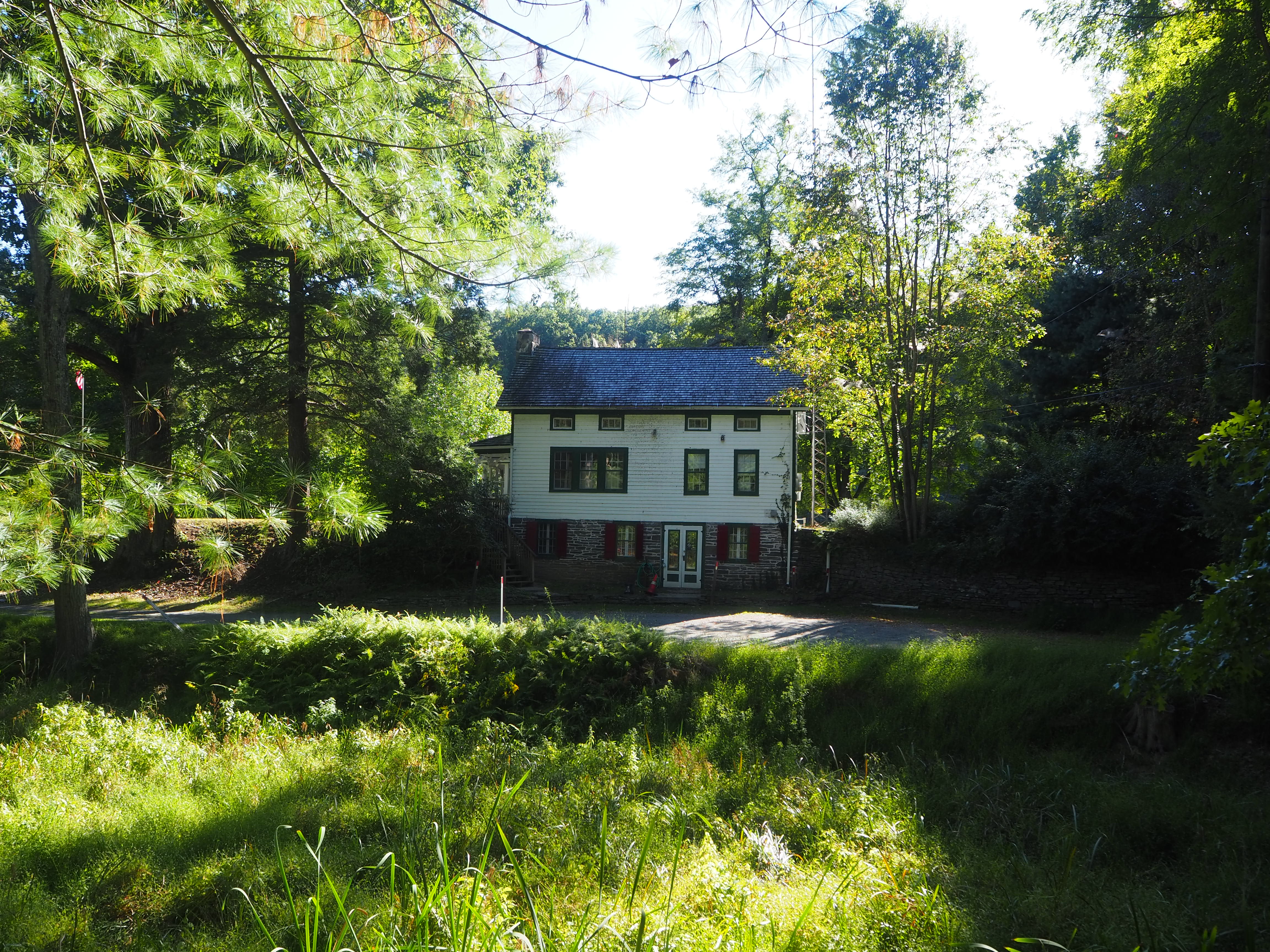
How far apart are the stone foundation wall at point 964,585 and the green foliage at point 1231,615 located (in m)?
13.8

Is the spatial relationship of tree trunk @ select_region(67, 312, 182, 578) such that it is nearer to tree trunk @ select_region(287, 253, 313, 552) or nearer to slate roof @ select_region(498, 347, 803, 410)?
tree trunk @ select_region(287, 253, 313, 552)

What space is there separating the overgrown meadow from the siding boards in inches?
430

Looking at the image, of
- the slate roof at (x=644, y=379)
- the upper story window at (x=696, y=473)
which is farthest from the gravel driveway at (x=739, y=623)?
the slate roof at (x=644, y=379)

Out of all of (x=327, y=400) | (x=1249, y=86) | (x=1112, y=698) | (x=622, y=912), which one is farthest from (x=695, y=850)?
(x=327, y=400)

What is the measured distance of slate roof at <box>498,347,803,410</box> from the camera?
24.0 metres

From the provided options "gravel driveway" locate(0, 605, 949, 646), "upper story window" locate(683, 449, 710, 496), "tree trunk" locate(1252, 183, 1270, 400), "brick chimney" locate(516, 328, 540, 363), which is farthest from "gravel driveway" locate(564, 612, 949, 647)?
"brick chimney" locate(516, 328, 540, 363)

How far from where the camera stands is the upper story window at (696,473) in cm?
2400

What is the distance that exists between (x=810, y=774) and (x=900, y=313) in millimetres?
14843

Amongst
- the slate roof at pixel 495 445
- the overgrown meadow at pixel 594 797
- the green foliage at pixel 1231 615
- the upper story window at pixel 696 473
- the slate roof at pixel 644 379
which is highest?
the slate roof at pixel 644 379

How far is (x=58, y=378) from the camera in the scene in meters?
11.9

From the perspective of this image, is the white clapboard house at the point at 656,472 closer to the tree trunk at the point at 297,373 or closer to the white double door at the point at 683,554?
the white double door at the point at 683,554

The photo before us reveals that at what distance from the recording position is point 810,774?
8094mm

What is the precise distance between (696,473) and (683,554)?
241 cm

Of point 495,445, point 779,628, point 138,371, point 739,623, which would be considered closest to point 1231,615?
point 779,628
